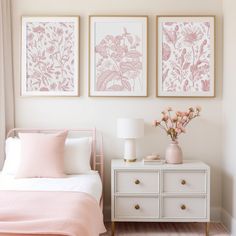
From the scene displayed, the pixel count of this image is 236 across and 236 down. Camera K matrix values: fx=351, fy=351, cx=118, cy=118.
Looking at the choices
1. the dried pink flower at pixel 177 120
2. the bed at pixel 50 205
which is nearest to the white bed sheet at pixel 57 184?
the bed at pixel 50 205

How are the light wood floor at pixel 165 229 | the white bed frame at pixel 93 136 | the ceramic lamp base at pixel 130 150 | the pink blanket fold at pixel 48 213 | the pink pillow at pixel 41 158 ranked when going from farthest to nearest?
the white bed frame at pixel 93 136 < the ceramic lamp base at pixel 130 150 < the light wood floor at pixel 165 229 < the pink pillow at pixel 41 158 < the pink blanket fold at pixel 48 213

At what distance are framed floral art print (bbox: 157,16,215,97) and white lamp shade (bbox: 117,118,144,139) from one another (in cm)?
47

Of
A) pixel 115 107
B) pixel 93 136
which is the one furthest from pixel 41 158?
pixel 115 107

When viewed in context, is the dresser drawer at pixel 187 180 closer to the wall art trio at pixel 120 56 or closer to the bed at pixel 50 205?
the bed at pixel 50 205

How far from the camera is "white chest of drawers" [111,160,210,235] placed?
135 inches

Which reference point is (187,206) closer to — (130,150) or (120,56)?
(130,150)

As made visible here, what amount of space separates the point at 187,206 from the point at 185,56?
1.59 metres

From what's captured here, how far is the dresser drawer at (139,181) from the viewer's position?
11.3 feet

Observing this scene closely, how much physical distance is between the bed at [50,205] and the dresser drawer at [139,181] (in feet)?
0.93

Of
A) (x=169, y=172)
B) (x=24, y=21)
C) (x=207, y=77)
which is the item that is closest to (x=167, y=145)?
(x=169, y=172)

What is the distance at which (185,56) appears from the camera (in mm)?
3826

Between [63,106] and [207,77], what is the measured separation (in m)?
1.61

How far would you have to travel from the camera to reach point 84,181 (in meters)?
3.11

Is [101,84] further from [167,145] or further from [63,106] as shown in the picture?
[167,145]
